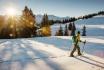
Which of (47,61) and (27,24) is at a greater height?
(27,24)

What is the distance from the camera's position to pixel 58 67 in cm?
1334

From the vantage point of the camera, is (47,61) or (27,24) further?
(27,24)

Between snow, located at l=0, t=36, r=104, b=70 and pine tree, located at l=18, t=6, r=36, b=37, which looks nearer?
snow, located at l=0, t=36, r=104, b=70

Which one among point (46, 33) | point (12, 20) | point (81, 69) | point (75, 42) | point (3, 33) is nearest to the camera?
point (81, 69)

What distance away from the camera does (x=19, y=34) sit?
78.1 metres

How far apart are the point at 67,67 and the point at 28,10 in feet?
243

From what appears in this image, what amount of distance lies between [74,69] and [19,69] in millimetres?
3078

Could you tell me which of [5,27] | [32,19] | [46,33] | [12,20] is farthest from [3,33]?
[46,33]

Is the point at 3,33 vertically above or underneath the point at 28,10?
underneath

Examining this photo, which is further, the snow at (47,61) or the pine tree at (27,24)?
the pine tree at (27,24)

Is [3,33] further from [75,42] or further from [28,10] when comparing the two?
[75,42]

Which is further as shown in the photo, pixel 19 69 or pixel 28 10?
pixel 28 10

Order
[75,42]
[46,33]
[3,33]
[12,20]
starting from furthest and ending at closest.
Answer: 1. [46,33]
2. [12,20]
3. [3,33]
4. [75,42]

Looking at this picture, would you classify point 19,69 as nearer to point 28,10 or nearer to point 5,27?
point 5,27
